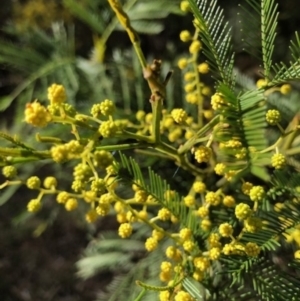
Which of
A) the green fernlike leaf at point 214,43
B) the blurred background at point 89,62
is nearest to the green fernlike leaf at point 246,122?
the green fernlike leaf at point 214,43

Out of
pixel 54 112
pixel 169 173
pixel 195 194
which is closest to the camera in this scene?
pixel 54 112

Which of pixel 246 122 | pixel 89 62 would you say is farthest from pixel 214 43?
pixel 89 62

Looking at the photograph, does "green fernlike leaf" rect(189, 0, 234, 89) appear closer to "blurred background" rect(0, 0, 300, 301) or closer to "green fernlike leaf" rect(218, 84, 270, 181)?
"green fernlike leaf" rect(218, 84, 270, 181)

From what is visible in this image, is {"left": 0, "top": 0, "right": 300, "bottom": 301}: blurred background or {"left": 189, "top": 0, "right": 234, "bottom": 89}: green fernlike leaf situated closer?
{"left": 189, "top": 0, "right": 234, "bottom": 89}: green fernlike leaf

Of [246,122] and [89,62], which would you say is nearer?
[246,122]

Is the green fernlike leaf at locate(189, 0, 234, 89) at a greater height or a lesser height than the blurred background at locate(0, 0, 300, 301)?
greater

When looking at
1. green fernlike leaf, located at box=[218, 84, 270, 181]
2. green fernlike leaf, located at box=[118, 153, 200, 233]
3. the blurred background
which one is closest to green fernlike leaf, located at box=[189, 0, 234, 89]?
green fernlike leaf, located at box=[218, 84, 270, 181]

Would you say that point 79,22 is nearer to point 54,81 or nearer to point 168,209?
point 54,81

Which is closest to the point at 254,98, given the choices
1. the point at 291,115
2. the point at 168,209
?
the point at 168,209

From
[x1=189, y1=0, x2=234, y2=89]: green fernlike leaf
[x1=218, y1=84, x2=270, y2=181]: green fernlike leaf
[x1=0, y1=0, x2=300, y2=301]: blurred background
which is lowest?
[x1=0, y1=0, x2=300, y2=301]: blurred background

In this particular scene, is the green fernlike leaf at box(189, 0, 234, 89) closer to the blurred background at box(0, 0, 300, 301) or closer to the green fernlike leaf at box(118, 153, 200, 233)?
the green fernlike leaf at box(118, 153, 200, 233)

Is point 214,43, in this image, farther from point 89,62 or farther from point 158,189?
point 89,62
